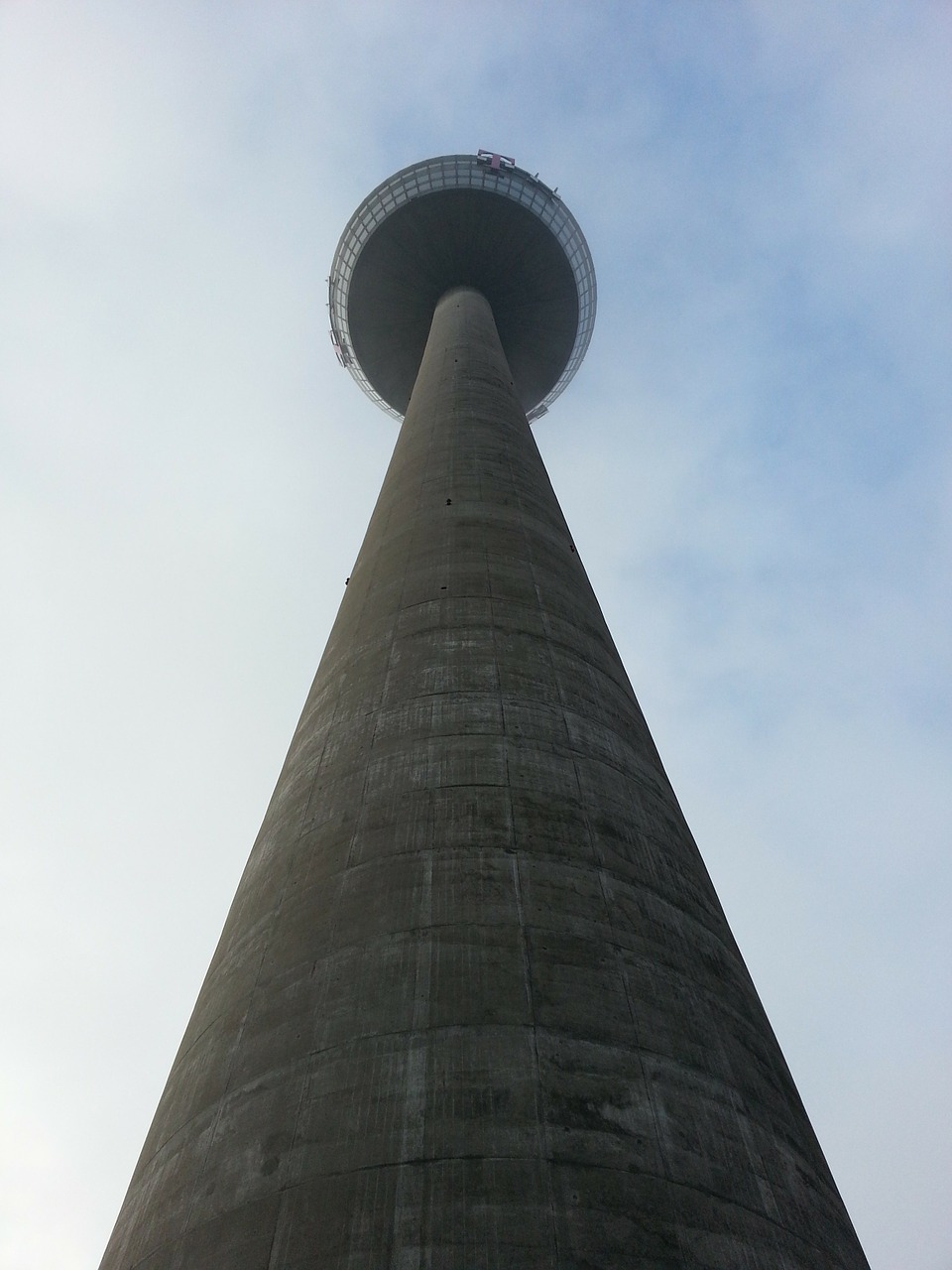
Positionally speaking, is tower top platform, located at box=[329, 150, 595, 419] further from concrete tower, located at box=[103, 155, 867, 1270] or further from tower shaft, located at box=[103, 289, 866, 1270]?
tower shaft, located at box=[103, 289, 866, 1270]

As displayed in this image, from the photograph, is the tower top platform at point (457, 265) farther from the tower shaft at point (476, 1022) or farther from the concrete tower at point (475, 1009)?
the tower shaft at point (476, 1022)

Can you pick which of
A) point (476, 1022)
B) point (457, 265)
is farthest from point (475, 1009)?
point (457, 265)

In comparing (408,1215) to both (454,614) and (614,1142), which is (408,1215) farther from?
(454,614)

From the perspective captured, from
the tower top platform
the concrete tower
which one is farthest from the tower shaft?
the tower top platform

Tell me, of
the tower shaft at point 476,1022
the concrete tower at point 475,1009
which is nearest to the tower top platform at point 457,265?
the concrete tower at point 475,1009

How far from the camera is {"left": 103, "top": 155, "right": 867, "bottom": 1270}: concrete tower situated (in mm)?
6457

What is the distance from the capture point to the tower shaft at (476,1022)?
6.44m

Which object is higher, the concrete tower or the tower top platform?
the tower top platform

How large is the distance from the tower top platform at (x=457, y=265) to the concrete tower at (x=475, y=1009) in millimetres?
28245

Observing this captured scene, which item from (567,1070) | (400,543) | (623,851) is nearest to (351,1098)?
(567,1070)

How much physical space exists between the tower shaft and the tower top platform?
1182 inches

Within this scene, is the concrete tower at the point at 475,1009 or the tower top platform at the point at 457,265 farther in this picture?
the tower top platform at the point at 457,265

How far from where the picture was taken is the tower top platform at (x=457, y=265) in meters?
38.5

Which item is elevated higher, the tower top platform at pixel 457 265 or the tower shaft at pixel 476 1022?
the tower top platform at pixel 457 265
